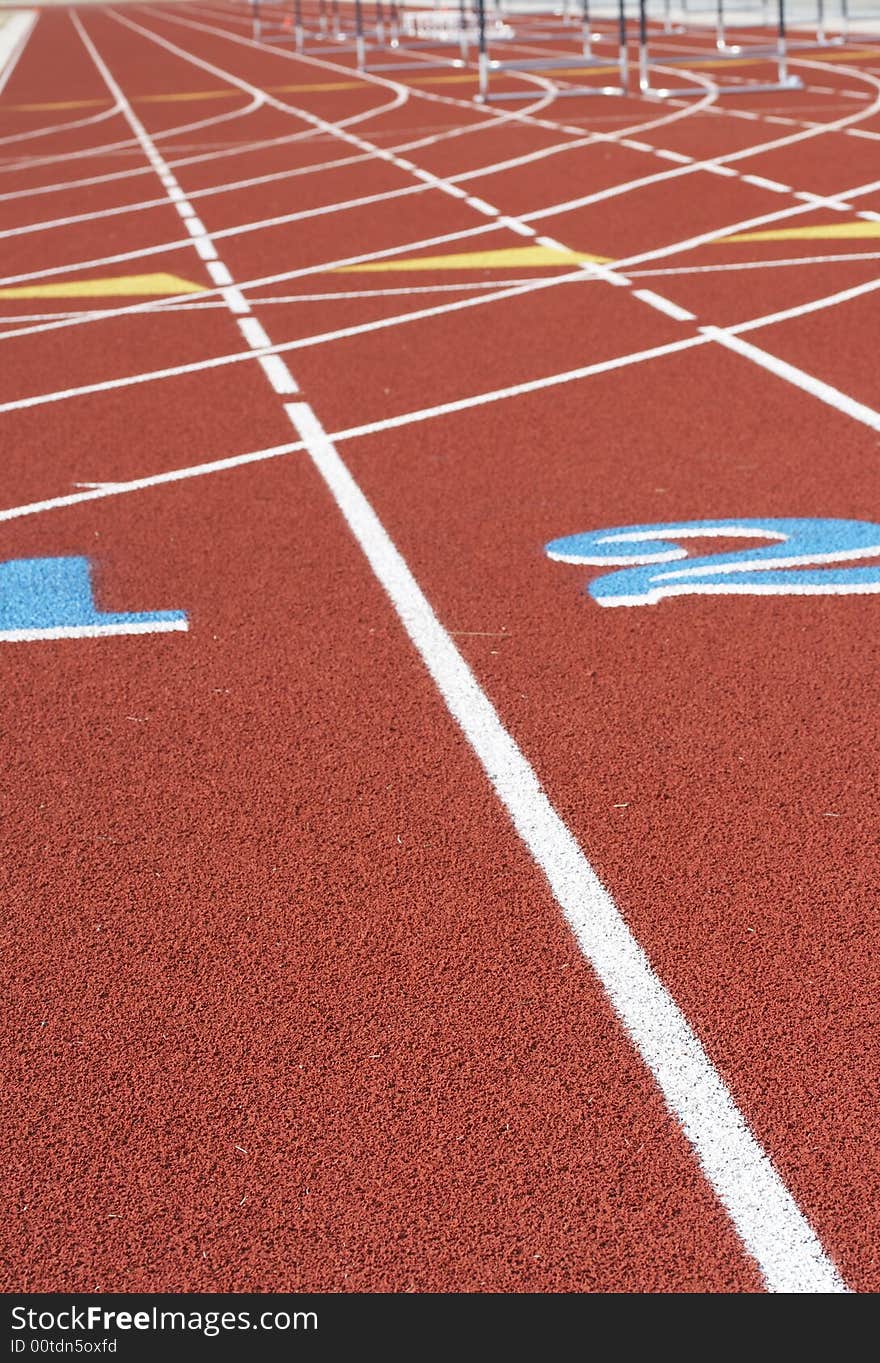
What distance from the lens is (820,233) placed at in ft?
41.7

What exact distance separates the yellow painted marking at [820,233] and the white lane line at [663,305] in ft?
6.17

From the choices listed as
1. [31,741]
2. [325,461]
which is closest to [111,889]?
[31,741]

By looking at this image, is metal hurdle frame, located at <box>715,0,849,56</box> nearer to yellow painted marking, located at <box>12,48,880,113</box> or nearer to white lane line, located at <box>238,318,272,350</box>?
yellow painted marking, located at <box>12,48,880,113</box>

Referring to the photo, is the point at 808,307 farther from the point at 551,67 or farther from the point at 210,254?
the point at 551,67

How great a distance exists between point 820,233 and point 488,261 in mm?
2268

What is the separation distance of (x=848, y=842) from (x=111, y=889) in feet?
5.70

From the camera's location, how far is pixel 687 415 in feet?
27.3

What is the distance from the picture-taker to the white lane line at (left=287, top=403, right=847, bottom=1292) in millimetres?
3150

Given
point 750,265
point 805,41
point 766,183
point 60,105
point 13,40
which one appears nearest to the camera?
point 750,265

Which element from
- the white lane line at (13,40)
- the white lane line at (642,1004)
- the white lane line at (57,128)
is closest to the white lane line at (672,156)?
the white lane line at (57,128)

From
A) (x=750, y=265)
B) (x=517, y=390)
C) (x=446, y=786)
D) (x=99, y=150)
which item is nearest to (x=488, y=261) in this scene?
(x=750, y=265)

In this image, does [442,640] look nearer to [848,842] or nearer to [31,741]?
[31,741]

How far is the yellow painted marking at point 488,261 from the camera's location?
12.2 meters

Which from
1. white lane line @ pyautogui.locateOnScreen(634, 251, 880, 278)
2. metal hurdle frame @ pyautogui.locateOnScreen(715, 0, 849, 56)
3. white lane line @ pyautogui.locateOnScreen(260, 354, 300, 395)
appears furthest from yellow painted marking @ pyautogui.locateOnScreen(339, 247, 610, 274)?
metal hurdle frame @ pyautogui.locateOnScreen(715, 0, 849, 56)
